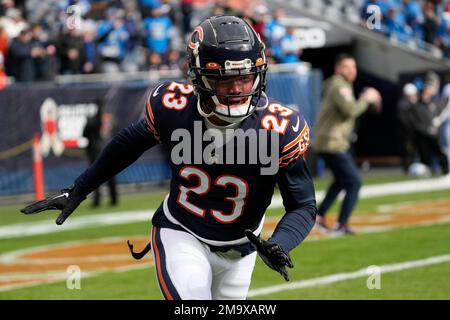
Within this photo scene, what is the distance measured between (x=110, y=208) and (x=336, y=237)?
4.81 metres

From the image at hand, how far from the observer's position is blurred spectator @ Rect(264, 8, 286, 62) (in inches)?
762

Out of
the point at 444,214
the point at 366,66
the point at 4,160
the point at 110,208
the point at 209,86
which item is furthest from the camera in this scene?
the point at 366,66

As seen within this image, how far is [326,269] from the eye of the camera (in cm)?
862

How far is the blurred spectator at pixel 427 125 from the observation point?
18.5 metres

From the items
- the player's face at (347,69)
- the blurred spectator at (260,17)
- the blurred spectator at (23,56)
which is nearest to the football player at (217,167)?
the player's face at (347,69)

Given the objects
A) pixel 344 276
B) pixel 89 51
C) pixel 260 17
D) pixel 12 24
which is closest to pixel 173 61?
pixel 89 51

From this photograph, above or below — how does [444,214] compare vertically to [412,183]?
above

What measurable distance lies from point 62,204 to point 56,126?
1167 cm

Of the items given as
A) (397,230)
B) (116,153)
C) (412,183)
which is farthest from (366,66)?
(116,153)

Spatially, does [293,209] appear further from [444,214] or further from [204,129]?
[444,214]

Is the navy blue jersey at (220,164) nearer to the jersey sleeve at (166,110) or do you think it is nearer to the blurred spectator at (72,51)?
the jersey sleeve at (166,110)

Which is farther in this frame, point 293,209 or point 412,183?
point 412,183

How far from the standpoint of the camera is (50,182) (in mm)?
16203

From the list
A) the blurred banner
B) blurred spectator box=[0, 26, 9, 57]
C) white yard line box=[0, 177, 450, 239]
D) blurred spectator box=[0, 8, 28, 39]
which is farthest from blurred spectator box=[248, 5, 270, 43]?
blurred spectator box=[0, 26, 9, 57]
